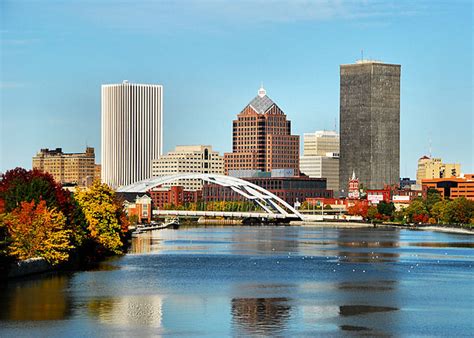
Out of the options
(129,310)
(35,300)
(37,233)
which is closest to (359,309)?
(129,310)

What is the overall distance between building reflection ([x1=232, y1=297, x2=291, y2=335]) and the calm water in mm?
50

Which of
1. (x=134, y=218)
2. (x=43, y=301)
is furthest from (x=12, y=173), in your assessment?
(x=134, y=218)

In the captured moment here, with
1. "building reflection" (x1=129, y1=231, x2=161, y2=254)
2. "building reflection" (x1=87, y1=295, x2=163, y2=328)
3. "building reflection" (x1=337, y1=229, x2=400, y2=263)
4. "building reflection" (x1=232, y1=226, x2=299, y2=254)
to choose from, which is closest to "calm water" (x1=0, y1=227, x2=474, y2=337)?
"building reflection" (x1=87, y1=295, x2=163, y2=328)

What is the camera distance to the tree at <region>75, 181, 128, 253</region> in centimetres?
10250

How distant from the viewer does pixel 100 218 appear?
10388 centimetres

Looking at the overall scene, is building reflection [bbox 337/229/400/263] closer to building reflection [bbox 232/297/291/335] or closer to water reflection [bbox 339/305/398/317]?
building reflection [bbox 232/297/291/335]

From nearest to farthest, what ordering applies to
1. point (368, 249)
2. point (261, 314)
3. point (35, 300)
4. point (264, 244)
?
point (261, 314)
point (35, 300)
point (368, 249)
point (264, 244)

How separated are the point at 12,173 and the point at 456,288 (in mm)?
35058

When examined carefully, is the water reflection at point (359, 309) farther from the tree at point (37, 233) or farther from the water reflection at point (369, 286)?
the tree at point (37, 233)

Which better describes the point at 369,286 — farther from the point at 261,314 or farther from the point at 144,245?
the point at 144,245

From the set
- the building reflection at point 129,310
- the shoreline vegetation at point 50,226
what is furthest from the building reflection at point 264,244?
the building reflection at point 129,310

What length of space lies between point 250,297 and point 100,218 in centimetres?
3427

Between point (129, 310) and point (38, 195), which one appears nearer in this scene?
point (129, 310)

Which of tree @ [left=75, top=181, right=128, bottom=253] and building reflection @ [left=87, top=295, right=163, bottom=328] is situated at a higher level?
tree @ [left=75, top=181, right=128, bottom=253]
